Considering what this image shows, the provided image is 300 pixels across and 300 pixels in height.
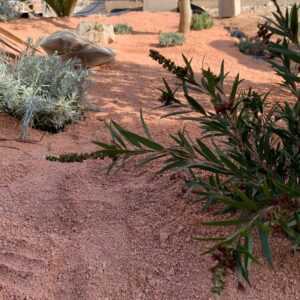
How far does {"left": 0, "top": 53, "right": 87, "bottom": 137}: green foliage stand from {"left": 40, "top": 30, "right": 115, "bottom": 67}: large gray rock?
2.06 meters

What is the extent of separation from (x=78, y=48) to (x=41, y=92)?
8.31 ft

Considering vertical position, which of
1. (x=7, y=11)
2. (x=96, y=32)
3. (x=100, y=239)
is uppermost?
(x=7, y=11)

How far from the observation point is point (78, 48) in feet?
23.3

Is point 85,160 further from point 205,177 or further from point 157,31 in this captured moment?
point 157,31

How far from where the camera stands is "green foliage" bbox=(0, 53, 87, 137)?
4293 millimetres

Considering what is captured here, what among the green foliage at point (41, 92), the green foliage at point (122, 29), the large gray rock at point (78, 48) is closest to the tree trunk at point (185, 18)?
the green foliage at point (122, 29)

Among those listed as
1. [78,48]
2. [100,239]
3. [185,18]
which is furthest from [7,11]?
[100,239]

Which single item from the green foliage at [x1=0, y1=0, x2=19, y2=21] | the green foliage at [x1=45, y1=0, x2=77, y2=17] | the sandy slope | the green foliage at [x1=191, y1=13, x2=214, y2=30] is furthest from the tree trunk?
the sandy slope

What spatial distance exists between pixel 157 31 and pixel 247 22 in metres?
2.13

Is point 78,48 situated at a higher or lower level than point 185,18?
lower

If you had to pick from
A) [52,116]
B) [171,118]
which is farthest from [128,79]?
[52,116]

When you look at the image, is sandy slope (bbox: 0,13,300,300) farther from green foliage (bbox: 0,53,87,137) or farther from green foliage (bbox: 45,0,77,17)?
green foliage (bbox: 45,0,77,17)

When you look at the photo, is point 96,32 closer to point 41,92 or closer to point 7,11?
point 7,11

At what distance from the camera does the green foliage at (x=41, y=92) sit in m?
4.29
